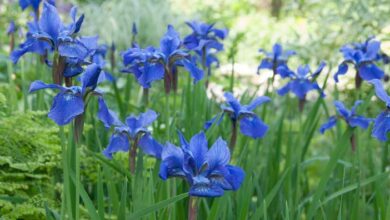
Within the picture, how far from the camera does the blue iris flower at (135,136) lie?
77.4 inches

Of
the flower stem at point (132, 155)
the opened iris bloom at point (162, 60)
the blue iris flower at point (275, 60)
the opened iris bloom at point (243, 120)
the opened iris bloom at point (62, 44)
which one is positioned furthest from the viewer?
the blue iris flower at point (275, 60)

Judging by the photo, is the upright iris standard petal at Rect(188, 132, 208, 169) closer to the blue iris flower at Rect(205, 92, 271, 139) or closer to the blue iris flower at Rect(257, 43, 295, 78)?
the blue iris flower at Rect(205, 92, 271, 139)

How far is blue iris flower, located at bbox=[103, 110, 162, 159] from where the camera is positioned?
1965 millimetres

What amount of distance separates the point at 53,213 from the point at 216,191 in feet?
2.37

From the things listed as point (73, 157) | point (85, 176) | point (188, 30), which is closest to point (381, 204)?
point (73, 157)

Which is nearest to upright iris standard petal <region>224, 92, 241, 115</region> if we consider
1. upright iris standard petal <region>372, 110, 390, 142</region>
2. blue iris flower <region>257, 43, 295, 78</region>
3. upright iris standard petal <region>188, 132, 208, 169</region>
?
upright iris standard petal <region>372, 110, 390, 142</region>

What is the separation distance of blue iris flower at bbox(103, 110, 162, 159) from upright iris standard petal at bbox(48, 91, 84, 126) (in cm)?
35

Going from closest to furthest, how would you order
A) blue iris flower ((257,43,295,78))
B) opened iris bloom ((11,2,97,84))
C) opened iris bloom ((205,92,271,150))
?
opened iris bloom ((11,2,97,84))
opened iris bloom ((205,92,271,150))
blue iris flower ((257,43,295,78))

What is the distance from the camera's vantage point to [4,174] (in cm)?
216

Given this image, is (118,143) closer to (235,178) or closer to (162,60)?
(162,60)

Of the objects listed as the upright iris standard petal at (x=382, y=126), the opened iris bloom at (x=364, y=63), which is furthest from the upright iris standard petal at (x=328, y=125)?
the upright iris standard petal at (x=382, y=126)

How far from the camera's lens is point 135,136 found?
6.49ft

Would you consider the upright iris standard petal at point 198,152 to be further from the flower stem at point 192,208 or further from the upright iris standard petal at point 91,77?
the upright iris standard petal at point 91,77

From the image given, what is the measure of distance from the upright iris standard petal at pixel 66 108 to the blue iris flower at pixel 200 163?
246 mm
